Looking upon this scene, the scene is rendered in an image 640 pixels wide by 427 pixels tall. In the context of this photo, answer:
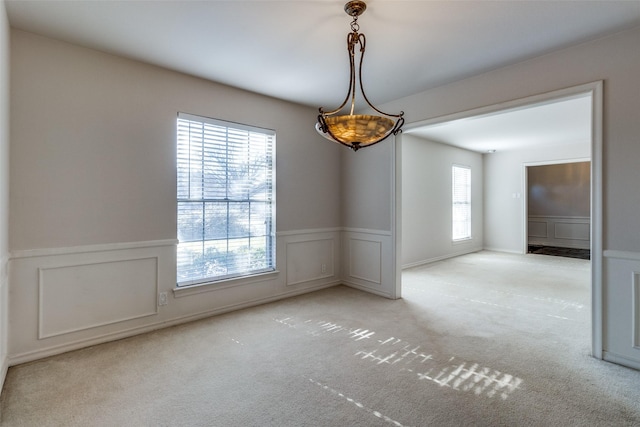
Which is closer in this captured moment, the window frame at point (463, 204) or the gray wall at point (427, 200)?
the gray wall at point (427, 200)

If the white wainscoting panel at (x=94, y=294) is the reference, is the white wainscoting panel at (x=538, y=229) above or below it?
above

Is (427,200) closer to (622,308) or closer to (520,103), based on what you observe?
(520,103)

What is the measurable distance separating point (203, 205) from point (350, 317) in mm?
2011

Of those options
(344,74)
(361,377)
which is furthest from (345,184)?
(361,377)

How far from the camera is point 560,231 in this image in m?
8.99

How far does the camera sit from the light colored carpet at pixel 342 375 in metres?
1.87

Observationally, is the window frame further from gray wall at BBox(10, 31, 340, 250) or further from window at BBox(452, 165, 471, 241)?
gray wall at BBox(10, 31, 340, 250)

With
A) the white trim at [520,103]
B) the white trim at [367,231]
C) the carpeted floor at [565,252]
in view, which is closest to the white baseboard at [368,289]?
the white trim at [367,231]

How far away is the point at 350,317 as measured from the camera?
11.4 feet

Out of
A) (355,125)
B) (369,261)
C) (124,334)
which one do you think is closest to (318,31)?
(355,125)

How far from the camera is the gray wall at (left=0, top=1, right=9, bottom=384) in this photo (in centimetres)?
209

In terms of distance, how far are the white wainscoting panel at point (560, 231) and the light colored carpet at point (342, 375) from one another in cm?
625

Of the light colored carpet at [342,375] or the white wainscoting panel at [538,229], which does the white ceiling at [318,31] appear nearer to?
the light colored carpet at [342,375]

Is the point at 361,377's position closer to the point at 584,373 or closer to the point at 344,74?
the point at 584,373
